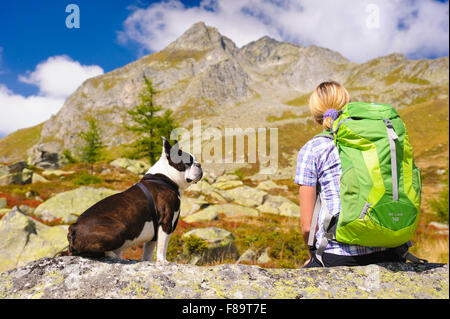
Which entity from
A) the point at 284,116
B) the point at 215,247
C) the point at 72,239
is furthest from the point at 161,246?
the point at 284,116

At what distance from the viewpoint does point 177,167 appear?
4.11 m

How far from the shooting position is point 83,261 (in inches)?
105

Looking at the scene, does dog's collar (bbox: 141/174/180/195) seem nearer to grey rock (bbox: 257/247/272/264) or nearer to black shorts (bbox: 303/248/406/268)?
black shorts (bbox: 303/248/406/268)

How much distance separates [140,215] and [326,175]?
2.33 meters

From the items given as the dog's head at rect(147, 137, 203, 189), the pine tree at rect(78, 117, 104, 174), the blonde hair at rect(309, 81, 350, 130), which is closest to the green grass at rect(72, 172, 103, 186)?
the pine tree at rect(78, 117, 104, 174)

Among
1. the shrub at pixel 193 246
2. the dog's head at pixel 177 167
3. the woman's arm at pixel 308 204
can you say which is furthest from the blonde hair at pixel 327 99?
the shrub at pixel 193 246

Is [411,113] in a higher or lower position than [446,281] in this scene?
higher

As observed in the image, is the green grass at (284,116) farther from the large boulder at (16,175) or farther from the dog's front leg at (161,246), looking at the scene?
the dog's front leg at (161,246)

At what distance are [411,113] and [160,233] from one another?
147352 millimetres

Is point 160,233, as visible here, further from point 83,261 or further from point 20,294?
point 20,294

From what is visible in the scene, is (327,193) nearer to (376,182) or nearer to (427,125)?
(376,182)

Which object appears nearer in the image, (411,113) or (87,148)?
(87,148)

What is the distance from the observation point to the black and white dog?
2.79 m
